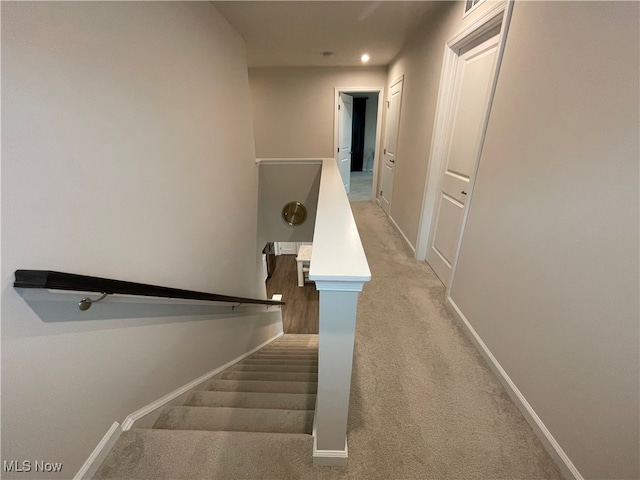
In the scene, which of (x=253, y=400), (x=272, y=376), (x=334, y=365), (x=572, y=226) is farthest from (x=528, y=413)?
(x=272, y=376)

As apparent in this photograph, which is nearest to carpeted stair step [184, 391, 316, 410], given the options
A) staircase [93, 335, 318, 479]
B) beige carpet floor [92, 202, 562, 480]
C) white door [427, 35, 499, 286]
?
staircase [93, 335, 318, 479]

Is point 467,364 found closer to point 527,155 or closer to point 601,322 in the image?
point 601,322

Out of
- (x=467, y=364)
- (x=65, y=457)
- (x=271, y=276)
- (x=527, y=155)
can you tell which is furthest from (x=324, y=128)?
(x=65, y=457)

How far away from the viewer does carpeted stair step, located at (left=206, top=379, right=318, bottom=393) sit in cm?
169

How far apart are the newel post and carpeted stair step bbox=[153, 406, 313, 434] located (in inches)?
8.1

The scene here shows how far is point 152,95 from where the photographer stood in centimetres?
138

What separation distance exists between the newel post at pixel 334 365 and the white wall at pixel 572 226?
3.12ft

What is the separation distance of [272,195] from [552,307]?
3464 mm

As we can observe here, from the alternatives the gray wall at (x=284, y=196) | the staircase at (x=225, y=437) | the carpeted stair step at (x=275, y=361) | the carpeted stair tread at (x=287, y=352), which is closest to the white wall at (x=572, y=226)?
the staircase at (x=225, y=437)

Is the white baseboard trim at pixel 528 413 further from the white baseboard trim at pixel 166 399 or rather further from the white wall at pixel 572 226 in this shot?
the white baseboard trim at pixel 166 399

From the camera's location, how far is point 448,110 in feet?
7.64

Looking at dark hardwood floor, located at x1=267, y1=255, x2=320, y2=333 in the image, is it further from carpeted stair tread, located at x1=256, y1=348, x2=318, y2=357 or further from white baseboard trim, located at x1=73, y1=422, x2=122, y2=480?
white baseboard trim, located at x1=73, y1=422, x2=122, y2=480

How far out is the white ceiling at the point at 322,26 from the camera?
2.28 m

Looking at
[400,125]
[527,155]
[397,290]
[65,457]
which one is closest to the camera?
[65,457]
